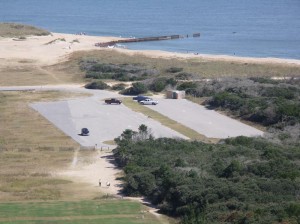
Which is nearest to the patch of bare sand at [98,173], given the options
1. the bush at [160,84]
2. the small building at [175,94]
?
the small building at [175,94]

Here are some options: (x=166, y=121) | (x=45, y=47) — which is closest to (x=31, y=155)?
(x=166, y=121)

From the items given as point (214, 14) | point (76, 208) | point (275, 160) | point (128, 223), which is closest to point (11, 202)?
point (76, 208)

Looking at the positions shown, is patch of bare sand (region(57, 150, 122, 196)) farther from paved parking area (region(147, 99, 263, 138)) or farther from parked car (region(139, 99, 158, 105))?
parked car (region(139, 99, 158, 105))

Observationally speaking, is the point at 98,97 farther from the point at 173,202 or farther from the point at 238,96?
the point at 173,202

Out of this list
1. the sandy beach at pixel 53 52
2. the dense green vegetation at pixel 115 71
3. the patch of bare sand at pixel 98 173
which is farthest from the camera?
the sandy beach at pixel 53 52

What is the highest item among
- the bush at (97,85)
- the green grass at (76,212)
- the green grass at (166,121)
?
the green grass at (76,212)

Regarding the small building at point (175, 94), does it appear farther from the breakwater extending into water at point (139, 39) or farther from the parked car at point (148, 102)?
the breakwater extending into water at point (139, 39)

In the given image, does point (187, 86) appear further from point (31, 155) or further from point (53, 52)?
point (53, 52)
